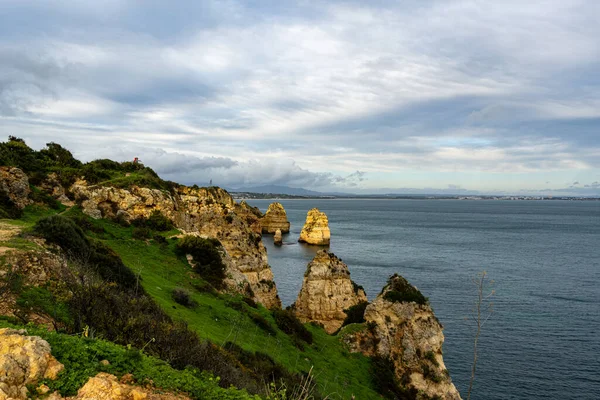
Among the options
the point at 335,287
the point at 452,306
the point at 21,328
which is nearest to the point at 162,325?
the point at 21,328

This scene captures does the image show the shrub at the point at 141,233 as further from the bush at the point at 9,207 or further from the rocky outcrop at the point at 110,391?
the rocky outcrop at the point at 110,391

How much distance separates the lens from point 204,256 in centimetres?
2873

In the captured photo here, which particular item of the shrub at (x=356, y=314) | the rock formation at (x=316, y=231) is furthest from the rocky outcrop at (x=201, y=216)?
the rock formation at (x=316, y=231)

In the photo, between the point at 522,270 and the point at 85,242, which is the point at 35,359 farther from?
the point at 522,270

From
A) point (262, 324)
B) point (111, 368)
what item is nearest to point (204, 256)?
point (262, 324)

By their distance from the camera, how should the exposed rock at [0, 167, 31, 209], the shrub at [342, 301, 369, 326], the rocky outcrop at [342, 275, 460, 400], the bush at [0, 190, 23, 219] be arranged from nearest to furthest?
the bush at [0, 190, 23, 219], the exposed rock at [0, 167, 31, 209], the rocky outcrop at [342, 275, 460, 400], the shrub at [342, 301, 369, 326]

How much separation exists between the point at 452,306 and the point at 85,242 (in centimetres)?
4609

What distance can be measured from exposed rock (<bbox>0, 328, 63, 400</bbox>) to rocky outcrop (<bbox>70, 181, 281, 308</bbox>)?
21.9m

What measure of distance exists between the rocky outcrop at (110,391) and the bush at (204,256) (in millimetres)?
20941

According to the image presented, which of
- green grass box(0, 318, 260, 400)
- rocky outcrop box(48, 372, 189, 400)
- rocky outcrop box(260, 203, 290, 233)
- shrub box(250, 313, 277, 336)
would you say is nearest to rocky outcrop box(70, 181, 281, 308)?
shrub box(250, 313, 277, 336)

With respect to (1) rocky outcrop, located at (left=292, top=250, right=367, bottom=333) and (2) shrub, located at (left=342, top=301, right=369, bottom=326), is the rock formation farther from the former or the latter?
(2) shrub, located at (left=342, top=301, right=369, bottom=326)

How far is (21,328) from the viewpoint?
747 centimetres

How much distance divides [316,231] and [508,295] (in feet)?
203

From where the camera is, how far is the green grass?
268 inches
